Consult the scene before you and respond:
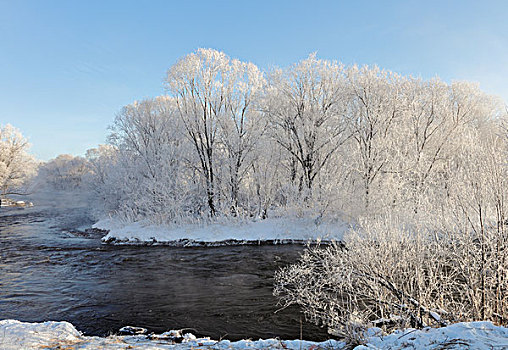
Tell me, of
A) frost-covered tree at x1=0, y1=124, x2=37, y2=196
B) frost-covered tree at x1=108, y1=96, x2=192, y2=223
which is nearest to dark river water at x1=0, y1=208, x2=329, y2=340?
frost-covered tree at x1=108, y1=96, x2=192, y2=223

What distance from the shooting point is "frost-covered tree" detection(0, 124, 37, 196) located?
45.0m

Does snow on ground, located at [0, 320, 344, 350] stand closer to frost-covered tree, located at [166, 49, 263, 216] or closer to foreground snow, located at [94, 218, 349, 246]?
foreground snow, located at [94, 218, 349, 246]

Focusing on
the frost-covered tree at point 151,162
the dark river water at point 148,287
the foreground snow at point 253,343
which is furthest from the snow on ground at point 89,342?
the frost-covered tree at point 151,162

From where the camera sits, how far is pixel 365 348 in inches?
209

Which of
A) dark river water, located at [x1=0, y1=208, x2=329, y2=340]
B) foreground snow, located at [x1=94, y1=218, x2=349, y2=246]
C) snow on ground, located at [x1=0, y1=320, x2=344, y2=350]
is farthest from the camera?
foreground snow, located at [x1=94, y1=218, x2=349, y2=246]

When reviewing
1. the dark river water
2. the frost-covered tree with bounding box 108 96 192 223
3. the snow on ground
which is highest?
the frost-covered tree with bounding box 108 96 192 223

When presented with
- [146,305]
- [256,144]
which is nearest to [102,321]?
[146,305]

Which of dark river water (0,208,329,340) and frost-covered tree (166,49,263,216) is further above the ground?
frost-covered tree (166,49,263,216)

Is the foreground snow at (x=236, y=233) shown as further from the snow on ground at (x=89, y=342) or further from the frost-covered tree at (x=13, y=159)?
the frost-covered tree at (x=13, y=159)

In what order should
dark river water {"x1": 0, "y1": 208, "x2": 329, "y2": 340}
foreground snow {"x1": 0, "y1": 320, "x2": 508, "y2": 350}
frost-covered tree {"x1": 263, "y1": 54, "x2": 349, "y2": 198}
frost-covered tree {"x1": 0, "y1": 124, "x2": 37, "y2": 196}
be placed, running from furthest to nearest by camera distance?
1. frost-covered tree {"x1": 0, "y1": 124, "x2": 37, "y2": 196}
2. frost-covered tree {"x1": 263, "y1": 54, "x2": 349, "y2": 198}
3. dark river water {"x1": 0, "y1": 208, "x2": 329, "y2": 340}
4. foreground snow {"x1": 0, "y1": 320, "x2": 508, "y2": 350}

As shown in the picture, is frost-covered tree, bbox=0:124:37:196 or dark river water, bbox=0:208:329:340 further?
frost-covered tree, bbox=0:124:37:196

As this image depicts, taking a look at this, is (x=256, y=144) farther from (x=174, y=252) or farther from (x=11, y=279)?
(x=11, y=279)

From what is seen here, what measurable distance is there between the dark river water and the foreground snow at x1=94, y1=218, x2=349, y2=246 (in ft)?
4.20

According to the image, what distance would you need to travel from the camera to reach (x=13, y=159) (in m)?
45.8
